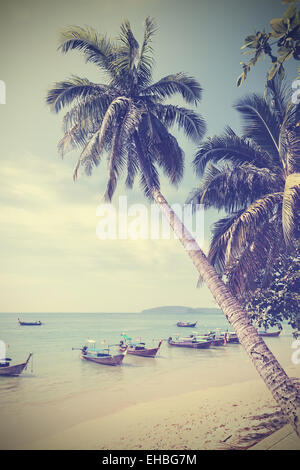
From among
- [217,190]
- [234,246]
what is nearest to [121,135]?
[217,190]

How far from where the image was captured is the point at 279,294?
463 inches

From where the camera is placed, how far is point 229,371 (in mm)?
21156

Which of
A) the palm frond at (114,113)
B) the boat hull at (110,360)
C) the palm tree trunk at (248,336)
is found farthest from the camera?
the boat hull at (110,360)

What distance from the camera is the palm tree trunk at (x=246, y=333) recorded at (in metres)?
6.93

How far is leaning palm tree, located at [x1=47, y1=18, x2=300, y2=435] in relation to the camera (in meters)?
10.4

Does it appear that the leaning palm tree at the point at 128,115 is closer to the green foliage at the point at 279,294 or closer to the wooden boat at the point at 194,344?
the green foliage at the point at 279,294

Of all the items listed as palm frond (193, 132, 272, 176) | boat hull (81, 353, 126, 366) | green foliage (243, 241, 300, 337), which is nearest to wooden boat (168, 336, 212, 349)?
boat hull (81, 353, 126, 366)

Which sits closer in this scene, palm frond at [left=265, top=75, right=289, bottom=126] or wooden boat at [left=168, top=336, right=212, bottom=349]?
palm frond at [left=265, top=75, right=289, bottom=126]

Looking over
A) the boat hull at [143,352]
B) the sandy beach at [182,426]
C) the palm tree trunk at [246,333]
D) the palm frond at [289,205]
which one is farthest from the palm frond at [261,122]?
the boat hull at [143,352]

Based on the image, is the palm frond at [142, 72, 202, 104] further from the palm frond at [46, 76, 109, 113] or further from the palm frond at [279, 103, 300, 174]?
the palm frond at [279, 103, 300, 174]

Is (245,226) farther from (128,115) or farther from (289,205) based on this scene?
(128,115)

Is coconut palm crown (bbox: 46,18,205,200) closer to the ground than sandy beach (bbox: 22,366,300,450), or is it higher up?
higher up

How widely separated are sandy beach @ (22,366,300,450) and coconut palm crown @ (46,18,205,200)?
7724 millimetres

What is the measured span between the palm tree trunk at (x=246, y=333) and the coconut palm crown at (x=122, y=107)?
1.60 meters
